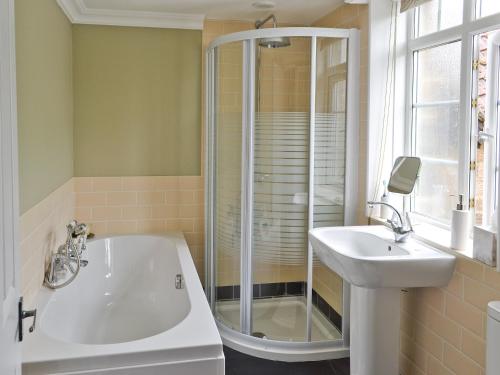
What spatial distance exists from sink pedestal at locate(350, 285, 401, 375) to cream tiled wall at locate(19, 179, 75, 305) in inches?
65.4

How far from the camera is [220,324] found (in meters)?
3.68

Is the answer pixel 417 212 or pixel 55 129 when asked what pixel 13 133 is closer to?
pixel 55 129

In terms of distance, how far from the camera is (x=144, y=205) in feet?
13.9

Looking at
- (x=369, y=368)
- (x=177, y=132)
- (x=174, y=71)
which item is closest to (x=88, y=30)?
(x=174, y=71)

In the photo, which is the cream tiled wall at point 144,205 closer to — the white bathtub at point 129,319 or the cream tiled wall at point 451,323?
the white bathtub at point 129,319

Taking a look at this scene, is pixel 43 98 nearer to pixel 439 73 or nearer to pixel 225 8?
pixel 225 8

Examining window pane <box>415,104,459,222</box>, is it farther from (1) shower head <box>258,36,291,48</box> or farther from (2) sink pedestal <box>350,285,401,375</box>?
(1) shower head <box>258,36,291,48</box>

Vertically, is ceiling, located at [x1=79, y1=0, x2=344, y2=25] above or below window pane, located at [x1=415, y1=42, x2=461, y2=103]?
above

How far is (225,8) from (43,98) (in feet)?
5.10

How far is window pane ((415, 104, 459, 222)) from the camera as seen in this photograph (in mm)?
2746

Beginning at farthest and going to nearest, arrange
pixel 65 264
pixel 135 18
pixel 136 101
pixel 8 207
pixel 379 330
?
pixel 136 101 → pixel 135 18 → pixel 65 264 → pixel 379 330 → pixel 8 207

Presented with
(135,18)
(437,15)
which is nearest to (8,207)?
(437,15)

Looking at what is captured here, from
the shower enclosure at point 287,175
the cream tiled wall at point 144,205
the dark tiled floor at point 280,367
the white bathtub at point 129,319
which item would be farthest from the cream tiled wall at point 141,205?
the dark tiled floor at point 280,367

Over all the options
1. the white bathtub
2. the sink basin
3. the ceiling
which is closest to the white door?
the white bathtub
